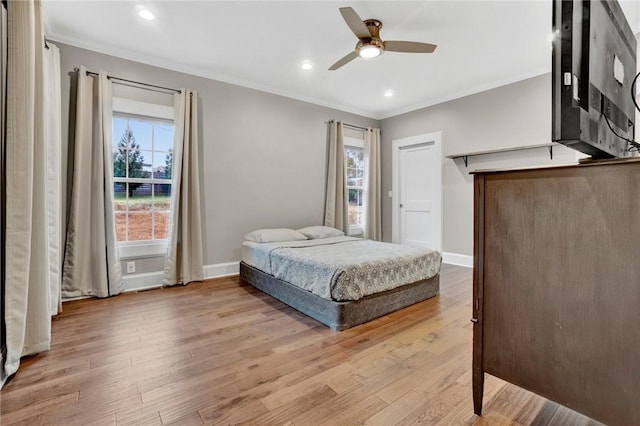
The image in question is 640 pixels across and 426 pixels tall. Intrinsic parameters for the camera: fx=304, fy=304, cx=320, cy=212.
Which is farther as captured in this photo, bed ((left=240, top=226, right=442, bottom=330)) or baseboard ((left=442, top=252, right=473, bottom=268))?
baseboard ((left=442, top=252, right=473, bottom=268))

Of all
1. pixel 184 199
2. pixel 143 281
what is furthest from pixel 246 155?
pixel 143 281

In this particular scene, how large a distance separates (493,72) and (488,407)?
12.9ft

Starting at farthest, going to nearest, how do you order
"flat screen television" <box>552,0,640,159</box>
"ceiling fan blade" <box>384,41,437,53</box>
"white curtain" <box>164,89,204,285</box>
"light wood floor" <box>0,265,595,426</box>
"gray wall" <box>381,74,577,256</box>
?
"gray wall" <box>381,74,577,256</box> < "white curtain" <box>164,89,204,285</box> < "ceiling fan blade" <box>384,41,437,53</box> < "light wood floor" <box>0,265,595,426</box> < "flat screen television" <box>552,0,640,159</box>

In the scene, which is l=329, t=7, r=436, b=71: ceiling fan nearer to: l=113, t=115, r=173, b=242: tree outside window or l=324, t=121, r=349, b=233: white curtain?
l=324, t=121, r=349, b=233: white curtain

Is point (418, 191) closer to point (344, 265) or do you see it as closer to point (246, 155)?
point (246, 155)

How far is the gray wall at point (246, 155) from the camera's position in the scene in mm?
3646

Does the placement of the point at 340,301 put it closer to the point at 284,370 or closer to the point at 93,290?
the point at 284,370

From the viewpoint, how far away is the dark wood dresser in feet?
3.41

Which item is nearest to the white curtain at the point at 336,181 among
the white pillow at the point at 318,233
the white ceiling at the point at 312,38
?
the white pillow at the point at 318,233

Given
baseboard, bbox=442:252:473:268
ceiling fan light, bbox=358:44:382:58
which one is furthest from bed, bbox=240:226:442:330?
ceiling fan light, bbox=358:44:382:58

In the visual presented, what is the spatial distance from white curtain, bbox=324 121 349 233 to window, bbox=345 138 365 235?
0.43 metres

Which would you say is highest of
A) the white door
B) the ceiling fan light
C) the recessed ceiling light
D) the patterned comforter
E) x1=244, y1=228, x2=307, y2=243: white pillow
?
the recessed ceiling light

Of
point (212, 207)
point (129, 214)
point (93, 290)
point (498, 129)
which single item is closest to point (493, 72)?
point (498, 129)

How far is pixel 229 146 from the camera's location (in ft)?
13.4
